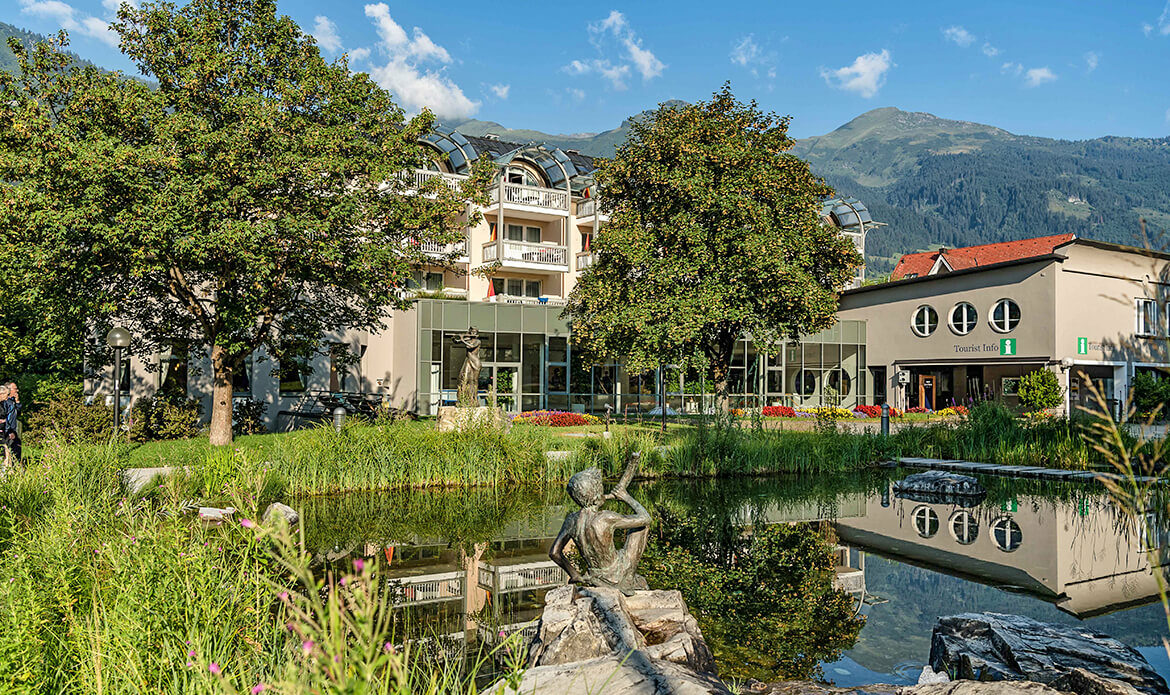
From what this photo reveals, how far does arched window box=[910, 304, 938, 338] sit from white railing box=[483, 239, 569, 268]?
15.0 meters

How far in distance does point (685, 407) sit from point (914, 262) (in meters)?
31.2

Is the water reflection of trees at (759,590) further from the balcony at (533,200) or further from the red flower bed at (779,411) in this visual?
the balcony at (533,200)

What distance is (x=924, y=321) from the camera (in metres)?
33.3

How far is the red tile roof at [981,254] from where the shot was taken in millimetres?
46562

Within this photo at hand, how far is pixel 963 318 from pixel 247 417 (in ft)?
86.4

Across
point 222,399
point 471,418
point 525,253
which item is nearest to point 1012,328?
point 525,253

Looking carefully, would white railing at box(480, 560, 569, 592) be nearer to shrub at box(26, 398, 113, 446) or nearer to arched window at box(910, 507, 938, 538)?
arched window at box(910, 507, 938, 538)

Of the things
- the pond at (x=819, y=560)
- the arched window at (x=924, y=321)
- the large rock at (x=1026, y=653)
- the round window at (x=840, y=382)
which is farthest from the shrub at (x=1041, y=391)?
the large rock at (x=1026, y=653)

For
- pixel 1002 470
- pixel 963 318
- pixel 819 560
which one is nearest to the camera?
pixel 819 560

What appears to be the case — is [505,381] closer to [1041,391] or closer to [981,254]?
[1041,391]

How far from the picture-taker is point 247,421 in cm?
1978

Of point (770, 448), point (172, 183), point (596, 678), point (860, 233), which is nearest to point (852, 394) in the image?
point (860, 233)

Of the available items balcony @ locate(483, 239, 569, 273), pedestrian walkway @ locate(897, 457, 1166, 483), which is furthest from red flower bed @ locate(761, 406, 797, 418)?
pedestrian walkway @ locate(897, 457, 1166, 483)

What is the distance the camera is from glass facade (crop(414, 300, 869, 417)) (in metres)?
26.9
